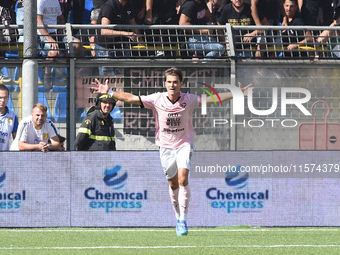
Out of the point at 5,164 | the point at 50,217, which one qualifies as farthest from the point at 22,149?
the point at 50,217

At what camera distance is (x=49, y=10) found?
12430mm

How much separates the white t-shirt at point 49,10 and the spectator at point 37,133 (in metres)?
3.08

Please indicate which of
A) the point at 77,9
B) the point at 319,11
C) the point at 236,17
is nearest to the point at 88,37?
the point at 77,9

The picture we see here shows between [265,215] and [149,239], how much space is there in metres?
2.28

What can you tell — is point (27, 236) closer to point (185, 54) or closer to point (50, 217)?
point (50, 217)

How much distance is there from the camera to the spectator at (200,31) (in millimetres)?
11820

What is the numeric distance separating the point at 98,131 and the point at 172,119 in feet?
6.69

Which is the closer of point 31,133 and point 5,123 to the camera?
point 31,133

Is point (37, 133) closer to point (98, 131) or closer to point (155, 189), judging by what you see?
point (98, 131)

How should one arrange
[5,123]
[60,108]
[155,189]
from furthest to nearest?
[60,108]
[5,123]
[155,189]

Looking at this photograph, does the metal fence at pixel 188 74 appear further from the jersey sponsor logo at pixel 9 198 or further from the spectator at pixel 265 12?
the jersey sponsor logo at pixel 9 198

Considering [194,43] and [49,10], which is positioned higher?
[49,10]

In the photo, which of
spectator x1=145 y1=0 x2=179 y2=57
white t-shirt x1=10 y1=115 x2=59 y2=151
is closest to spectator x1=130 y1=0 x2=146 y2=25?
spectator x1=145 y1=0 x2=179 y2=57

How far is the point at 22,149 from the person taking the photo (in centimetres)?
969
